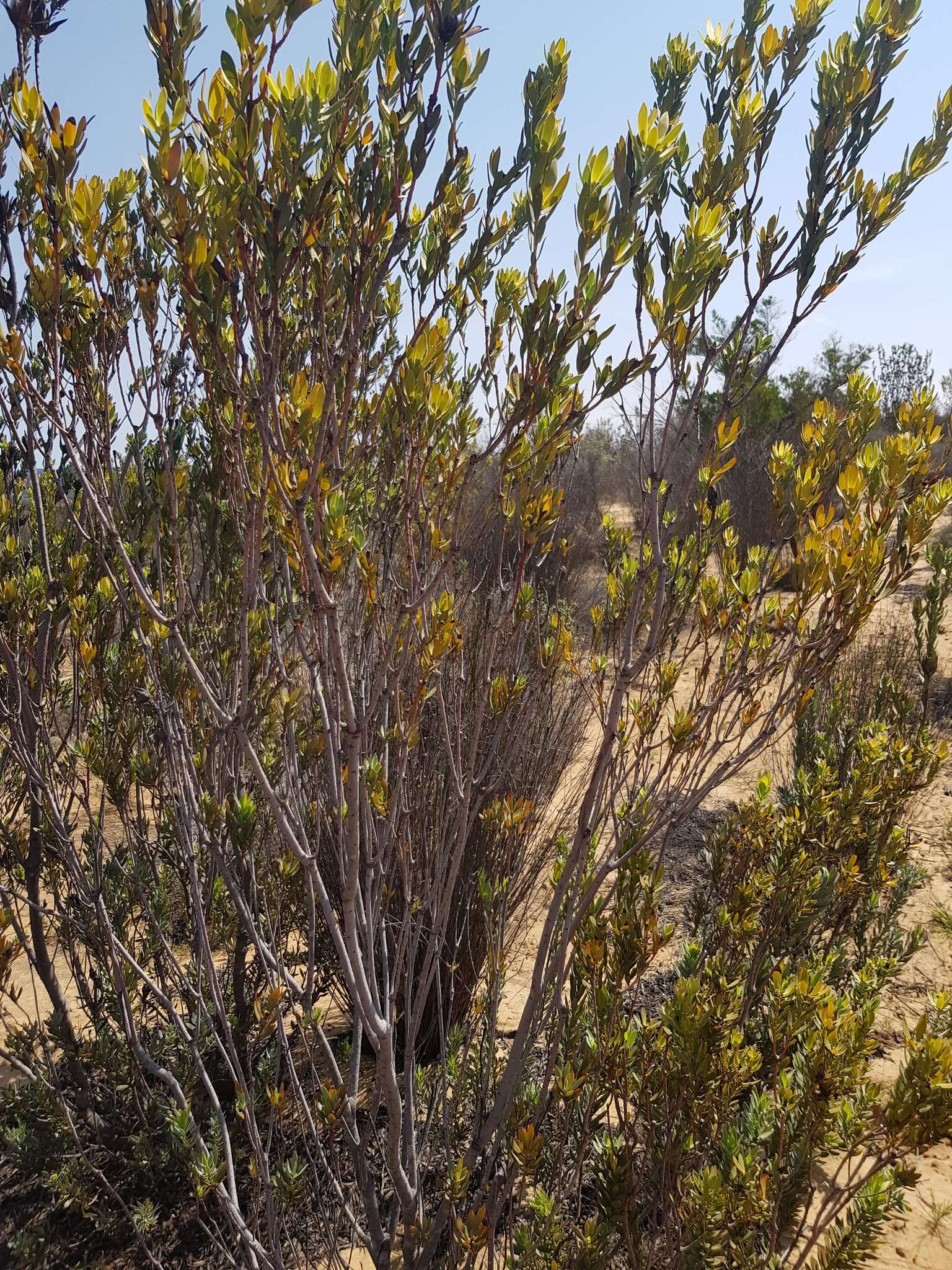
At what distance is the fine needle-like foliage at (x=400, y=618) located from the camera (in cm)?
122

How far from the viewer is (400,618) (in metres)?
1.38

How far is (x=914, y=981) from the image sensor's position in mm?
3312

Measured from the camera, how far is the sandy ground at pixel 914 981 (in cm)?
218

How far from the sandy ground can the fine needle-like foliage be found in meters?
0.40

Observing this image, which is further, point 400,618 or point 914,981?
point 914,981

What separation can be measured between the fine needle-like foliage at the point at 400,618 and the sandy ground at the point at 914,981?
0.40 metres

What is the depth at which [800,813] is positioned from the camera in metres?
2.14

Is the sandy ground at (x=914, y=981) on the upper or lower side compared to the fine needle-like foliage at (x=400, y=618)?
lower

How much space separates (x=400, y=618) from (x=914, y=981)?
315 cm

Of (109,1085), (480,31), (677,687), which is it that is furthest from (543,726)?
(677,687)

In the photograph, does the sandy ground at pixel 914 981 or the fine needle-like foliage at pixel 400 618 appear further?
the sandy ground at pixel 914 981

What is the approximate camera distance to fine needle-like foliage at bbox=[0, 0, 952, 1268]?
1225 mm

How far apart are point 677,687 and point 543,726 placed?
14.2ft

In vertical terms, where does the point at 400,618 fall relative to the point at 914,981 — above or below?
above
